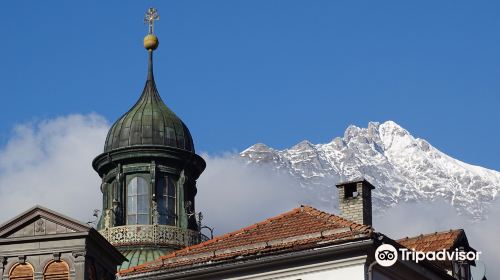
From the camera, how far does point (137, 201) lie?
69.2m

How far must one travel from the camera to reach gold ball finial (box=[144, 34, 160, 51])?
76.9 metres

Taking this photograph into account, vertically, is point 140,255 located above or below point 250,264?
below

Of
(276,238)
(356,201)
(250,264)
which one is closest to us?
(250,264)

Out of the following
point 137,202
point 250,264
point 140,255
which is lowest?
point 140,255

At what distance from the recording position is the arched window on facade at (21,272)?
45719 millimetres

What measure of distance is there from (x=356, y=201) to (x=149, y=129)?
1929 cm

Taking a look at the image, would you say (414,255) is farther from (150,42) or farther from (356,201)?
(150,42)

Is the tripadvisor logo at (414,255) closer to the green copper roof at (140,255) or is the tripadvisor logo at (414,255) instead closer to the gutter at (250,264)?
the gutter at (250,264)

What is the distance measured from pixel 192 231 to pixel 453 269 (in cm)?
1740

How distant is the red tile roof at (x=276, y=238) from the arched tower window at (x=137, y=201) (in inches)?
730

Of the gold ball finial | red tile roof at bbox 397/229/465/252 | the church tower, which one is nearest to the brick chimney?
red tile roof at bbox 397/229/465/252

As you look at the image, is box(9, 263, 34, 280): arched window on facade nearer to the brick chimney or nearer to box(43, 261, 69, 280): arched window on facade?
box(43, 261, 69, 280): arched window on facade

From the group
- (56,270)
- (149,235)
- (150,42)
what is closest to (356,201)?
(56,270)

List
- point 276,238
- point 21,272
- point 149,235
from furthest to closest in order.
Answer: point 149,235 < point 276,238 < point 21,272
